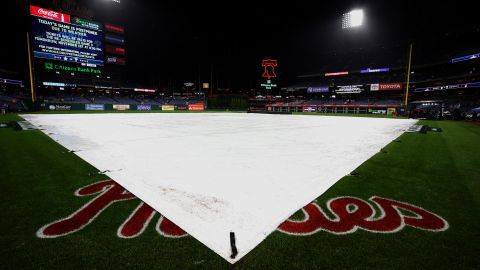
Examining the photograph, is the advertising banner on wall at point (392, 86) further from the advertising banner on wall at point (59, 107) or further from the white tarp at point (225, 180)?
the advertising banner on wall at point (59, 107)

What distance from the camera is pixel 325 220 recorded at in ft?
8.18

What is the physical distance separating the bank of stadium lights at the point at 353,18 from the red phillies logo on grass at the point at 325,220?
148 ft

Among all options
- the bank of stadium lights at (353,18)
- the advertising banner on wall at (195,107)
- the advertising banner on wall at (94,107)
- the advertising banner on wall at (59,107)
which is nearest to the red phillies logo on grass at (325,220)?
the advertising banner on wall at (59,107)

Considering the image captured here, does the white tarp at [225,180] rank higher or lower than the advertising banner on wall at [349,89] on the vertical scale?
lower

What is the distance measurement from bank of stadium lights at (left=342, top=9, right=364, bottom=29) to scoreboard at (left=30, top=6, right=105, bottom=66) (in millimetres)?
44572

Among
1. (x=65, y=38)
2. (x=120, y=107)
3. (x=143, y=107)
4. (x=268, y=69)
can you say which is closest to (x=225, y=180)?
(x=268, y=69)

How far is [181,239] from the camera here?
6.87ft

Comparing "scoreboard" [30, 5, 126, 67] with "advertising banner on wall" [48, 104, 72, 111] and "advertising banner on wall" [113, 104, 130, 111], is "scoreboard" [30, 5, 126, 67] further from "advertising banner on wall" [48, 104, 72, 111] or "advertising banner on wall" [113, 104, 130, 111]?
"advertising banner on wall" [113, 104, 130, 111]

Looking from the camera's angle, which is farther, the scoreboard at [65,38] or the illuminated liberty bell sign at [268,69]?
the illuminated liberty bell sign at [268,69]

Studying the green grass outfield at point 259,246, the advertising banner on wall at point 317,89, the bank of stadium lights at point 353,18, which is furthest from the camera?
the advertising banner on wall at point 317,89

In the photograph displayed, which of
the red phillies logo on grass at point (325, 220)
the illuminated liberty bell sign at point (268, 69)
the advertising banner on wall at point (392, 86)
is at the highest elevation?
the illuminated liberty bell sign at point (268, 69)

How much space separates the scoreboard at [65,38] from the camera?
34.5m

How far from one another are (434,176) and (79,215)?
5.84 metres

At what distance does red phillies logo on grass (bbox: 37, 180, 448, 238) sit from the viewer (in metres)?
2.27
